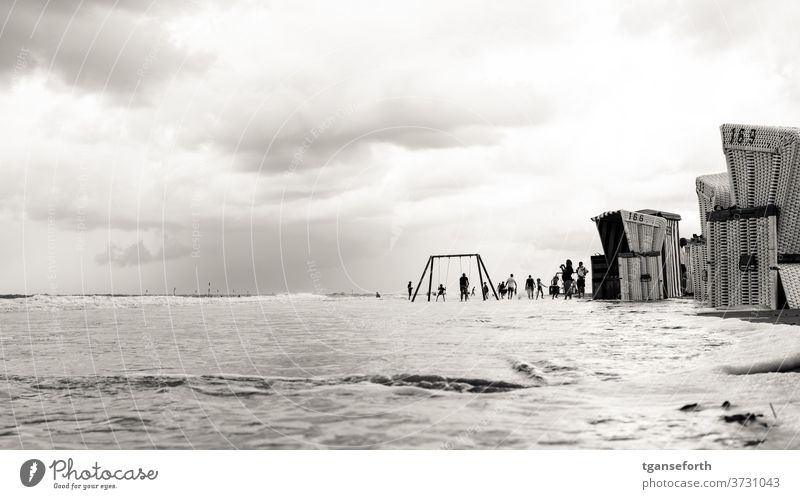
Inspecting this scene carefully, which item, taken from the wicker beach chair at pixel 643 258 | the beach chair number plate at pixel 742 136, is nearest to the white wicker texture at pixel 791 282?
the beach chair number plate at pixel 742 136

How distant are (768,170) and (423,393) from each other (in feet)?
26.1

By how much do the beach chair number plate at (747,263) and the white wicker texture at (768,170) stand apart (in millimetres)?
432

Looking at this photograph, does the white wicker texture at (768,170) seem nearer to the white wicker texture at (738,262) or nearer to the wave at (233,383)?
the white wicker texture at (738,262)

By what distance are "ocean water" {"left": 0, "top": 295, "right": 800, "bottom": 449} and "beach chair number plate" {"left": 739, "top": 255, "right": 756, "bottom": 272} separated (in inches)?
74.7

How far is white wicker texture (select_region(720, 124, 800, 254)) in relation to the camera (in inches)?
399

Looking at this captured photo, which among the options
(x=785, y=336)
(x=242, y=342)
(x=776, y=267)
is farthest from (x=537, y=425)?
(x=776, y=267)

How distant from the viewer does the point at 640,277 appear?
1928 centimetres

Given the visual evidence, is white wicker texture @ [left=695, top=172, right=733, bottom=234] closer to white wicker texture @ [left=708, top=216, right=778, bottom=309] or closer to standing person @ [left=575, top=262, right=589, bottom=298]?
white wicker texture @ [left=708, top=216, right=778, bottom=309]

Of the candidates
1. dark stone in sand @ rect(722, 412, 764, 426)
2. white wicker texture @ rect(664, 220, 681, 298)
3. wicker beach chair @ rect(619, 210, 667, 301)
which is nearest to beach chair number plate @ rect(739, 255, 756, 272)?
dark stone in sand @ rect(722, 412, 764, 426)

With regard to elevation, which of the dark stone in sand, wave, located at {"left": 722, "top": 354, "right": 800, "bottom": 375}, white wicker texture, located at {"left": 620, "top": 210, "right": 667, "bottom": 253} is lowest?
the dark stone in sand

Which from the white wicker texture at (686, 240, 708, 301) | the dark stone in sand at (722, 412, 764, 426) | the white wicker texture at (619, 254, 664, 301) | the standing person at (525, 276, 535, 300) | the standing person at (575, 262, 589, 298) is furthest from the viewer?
the standing person at (525, 276, 535, 300)

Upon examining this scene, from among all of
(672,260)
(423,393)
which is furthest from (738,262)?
(672,260)
